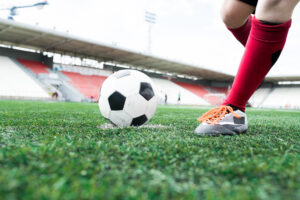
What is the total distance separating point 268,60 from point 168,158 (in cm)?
92

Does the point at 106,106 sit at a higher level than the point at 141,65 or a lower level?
lower

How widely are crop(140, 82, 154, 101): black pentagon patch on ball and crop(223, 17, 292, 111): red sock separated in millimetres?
612

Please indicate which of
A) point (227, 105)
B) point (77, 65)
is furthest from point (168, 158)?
point (77, 65)

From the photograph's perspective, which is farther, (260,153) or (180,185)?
(260,153)

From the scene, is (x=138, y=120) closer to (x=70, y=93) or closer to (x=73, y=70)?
(x=70, y=93)

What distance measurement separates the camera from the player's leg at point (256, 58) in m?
1.14

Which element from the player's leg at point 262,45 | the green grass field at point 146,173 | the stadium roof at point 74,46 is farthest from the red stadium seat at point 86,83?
the green grass field at point 146,173

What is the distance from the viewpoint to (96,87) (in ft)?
61.8

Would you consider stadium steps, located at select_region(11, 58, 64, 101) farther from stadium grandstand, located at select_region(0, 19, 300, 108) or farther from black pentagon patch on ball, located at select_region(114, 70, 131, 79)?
black pentagon patch on ball, located at select_region(114, 70, 131, 79)

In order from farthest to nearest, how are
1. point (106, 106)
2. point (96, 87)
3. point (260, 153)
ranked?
1. point (96, 87)
2. point (106, 106)
3. point (260, 153)

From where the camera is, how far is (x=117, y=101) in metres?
1.77

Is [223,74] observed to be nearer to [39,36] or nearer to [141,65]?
[141,65]

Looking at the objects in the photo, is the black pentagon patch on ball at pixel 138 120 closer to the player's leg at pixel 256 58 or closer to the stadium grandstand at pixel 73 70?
the player's leg at pixel 256 58

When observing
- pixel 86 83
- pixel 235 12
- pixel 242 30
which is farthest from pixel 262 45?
pixel 86 83
